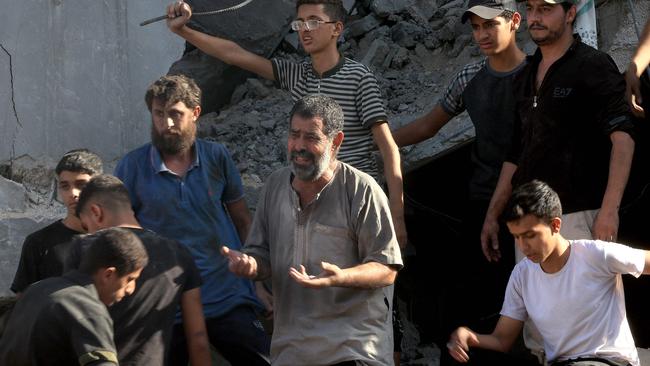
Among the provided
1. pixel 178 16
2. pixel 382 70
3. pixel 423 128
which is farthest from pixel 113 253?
pixel 382 70

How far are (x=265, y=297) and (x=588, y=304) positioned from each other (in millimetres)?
1448

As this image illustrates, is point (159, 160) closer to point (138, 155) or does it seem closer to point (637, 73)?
point (138, 155)

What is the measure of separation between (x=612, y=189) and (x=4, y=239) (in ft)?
10.6

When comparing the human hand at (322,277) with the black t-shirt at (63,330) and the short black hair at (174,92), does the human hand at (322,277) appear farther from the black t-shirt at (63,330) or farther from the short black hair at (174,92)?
the short black hair at (174,92)

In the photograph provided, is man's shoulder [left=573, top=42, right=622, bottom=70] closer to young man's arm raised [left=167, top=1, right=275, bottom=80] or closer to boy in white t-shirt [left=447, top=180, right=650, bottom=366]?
boy in white t-shirt [left=447, top=180, right=650, bottom=366]

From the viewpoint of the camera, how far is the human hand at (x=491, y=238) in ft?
17.4

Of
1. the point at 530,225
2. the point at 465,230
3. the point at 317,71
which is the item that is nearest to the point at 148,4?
the point at 317,71

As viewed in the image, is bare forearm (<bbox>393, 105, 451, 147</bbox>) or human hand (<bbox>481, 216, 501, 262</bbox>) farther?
bare forearm (<bbox>393, 105, 451, 147</bbox>)

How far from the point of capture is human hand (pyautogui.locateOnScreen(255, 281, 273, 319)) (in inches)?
203

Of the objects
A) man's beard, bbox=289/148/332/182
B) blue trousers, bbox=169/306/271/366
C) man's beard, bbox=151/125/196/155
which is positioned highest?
man's beard, bbox=289/148/332/182

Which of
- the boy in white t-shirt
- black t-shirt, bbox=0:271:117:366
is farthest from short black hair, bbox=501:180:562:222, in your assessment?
black t-shirt, bbox=0:271:117:366

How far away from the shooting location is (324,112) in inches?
180

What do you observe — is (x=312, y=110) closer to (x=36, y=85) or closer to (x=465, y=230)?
(x=465, y=230)

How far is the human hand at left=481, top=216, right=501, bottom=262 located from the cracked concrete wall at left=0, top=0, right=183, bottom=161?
2.78m
